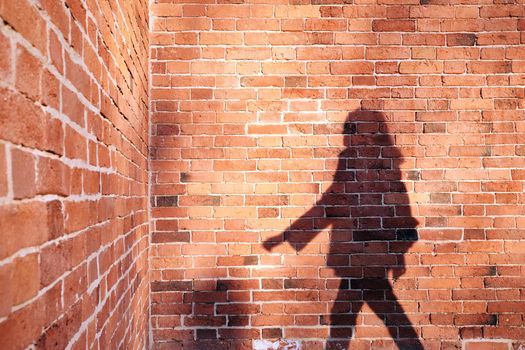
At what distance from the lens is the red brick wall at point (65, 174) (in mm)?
686

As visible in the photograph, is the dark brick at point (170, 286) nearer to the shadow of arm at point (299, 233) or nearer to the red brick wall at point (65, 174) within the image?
the shadow of arm at point (299, 233)

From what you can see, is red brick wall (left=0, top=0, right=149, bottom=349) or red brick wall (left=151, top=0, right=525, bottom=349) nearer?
red brick wall (left=0, top=0, right=149, bottom=349)

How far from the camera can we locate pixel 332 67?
2486 millimetres

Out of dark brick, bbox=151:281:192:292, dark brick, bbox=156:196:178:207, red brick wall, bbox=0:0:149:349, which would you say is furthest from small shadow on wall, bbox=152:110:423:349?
red brick wall, bbox=0:0:149:349

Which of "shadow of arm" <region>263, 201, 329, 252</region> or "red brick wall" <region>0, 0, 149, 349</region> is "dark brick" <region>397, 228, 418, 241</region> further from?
"red brick wall" <region>0, 0, 149, 349</region>

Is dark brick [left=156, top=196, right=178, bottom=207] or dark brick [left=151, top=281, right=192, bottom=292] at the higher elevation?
dark brick [left=156, top=196, right=178, bottom=207]

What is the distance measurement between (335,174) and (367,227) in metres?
0.39

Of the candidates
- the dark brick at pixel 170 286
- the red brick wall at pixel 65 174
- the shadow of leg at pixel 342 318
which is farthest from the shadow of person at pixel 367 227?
the red brick wall at pixel 65 174

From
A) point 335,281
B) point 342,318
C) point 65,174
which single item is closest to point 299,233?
point 335,281

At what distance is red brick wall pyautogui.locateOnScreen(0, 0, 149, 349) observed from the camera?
2.25 ft

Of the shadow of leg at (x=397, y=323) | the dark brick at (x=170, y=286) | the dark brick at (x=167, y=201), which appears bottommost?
the shadow of leg at (x=397, y=323)

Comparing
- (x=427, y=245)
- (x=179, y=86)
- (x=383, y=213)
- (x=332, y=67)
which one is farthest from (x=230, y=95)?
(x=427, y=245)

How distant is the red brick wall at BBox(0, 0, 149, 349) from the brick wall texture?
68 cm

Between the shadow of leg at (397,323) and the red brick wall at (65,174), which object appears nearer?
the red brick wall at (65,174)
